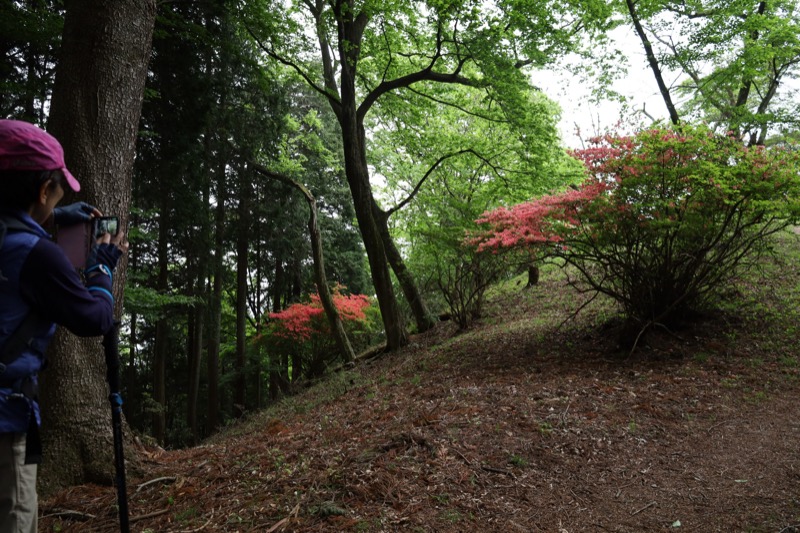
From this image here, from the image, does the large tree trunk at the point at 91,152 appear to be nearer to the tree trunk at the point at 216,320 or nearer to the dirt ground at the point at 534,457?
the dirt ground at the point at 534,457

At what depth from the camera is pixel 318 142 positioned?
14.8 meters

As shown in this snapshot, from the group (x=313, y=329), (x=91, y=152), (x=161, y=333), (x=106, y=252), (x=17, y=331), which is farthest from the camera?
(x=313, y=329)

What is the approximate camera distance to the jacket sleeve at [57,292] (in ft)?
4.84

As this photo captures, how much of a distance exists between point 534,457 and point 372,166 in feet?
39.6

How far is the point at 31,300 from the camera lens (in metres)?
1.49

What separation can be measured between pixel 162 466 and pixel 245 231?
1119 cm

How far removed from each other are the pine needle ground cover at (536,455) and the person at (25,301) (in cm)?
142

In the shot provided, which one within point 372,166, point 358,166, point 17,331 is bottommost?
point 17,331

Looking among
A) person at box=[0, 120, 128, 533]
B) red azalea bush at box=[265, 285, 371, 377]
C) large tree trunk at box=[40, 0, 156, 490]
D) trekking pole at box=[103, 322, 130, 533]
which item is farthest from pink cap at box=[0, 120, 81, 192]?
red azalea bush at box=[265, 285, 371, 377]

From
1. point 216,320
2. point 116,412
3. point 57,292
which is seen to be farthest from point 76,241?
point 216,320

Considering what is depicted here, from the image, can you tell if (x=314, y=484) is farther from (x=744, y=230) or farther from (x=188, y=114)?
(x=188, y=114)

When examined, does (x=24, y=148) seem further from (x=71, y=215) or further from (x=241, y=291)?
(x=241, y=291)

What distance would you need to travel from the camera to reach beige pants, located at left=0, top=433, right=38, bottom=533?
145 cm

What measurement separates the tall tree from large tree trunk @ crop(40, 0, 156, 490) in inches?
202
